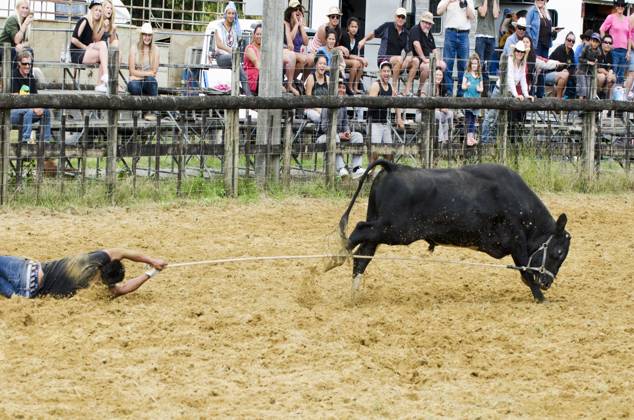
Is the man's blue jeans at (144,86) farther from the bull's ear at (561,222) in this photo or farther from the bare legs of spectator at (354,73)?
the bull's ear at (561,222)

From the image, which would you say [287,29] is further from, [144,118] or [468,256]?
[468,256]

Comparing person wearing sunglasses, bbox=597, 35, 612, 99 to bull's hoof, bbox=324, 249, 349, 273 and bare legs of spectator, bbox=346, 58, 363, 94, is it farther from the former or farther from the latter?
bull's hoof, bbox=324, 249, 349, 273

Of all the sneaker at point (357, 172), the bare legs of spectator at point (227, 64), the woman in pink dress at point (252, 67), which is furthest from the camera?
the sneaker at point (357, 172)

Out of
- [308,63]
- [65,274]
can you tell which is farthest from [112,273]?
[308,63]

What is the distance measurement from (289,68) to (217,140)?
4.47ft

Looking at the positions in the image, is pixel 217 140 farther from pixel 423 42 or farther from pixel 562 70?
pixel 562 70

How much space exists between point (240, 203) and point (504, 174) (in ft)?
15.8

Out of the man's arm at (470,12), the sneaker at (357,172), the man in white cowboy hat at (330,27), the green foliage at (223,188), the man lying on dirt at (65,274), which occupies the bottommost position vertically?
the man lying on dirt at (65,274)

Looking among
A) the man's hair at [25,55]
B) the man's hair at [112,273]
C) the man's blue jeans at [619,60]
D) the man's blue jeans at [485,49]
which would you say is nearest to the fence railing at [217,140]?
the man's hair at [25,55]

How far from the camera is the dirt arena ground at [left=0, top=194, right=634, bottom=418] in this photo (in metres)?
6.51

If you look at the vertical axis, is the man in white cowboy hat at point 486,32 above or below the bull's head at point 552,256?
above

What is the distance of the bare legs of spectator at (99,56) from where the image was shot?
534 inches

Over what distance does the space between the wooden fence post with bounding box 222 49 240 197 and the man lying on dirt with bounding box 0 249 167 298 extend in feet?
17.2

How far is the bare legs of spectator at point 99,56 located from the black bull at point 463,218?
5.41 m
